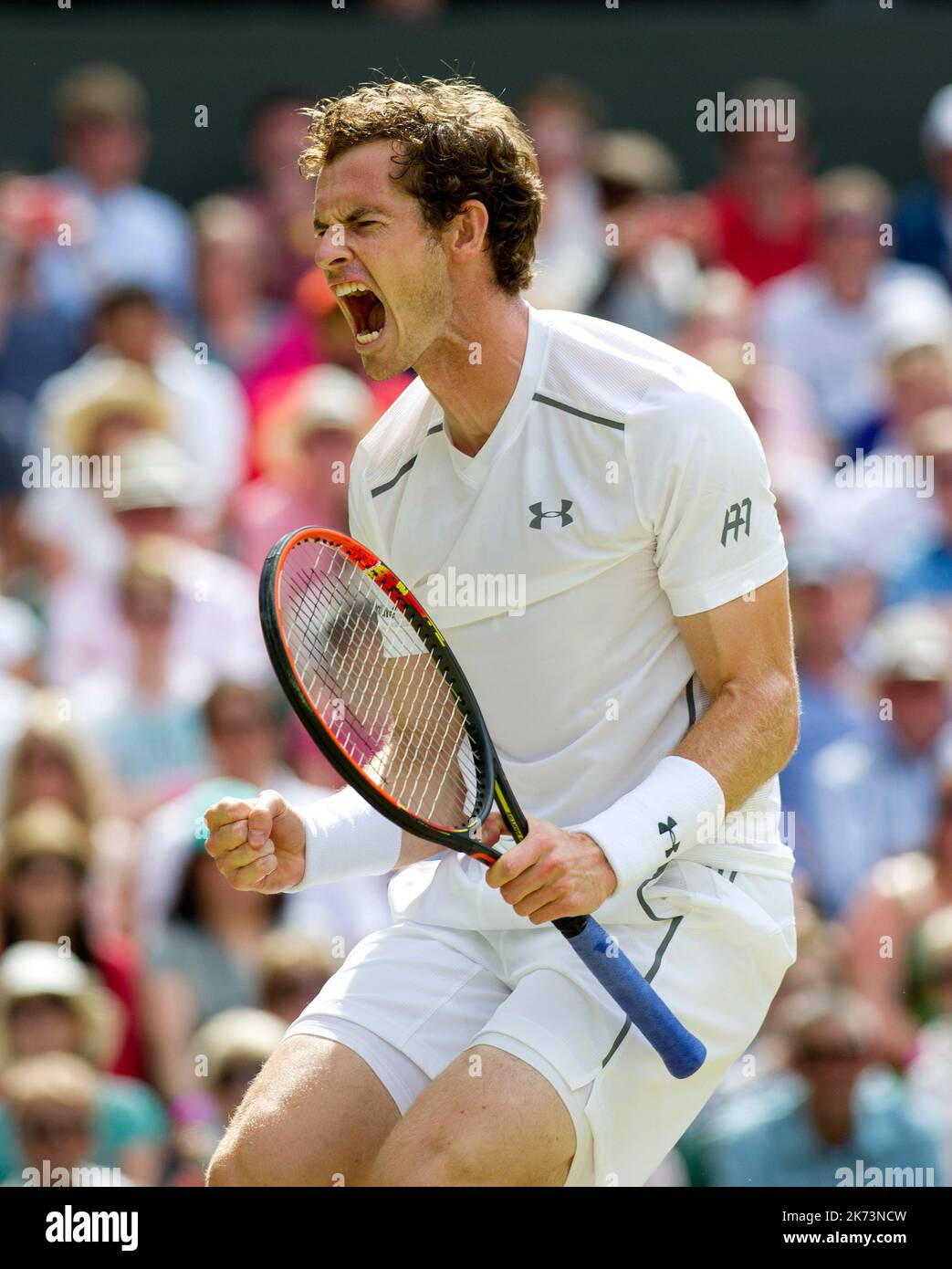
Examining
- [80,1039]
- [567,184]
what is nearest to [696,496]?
[80,1039]

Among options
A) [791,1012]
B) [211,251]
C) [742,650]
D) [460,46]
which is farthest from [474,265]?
[460,46]

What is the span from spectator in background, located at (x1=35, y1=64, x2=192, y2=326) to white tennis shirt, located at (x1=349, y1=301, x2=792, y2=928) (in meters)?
4.82

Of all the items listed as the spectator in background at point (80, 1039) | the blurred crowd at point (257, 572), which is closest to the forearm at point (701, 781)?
the blurred crowd at point (257, 572)

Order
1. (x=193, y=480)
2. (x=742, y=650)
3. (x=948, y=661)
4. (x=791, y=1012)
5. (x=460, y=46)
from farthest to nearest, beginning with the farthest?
(x=460, y=46) < (x=193, y=480) < (x=948, y=661) < (x=791, y=1012) < (x=742, y=650)

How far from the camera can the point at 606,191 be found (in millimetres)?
8523

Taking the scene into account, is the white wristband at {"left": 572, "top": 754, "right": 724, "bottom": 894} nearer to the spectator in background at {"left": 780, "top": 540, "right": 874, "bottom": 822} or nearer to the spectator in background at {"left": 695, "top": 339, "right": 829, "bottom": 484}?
the spectator in background at {"left": 780, "top": 540, "right": 874, "bottom": 822}

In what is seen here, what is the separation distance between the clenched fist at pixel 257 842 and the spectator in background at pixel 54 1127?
75.2 inches

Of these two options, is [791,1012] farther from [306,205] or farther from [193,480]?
[306,205]

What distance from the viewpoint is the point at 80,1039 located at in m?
5.68

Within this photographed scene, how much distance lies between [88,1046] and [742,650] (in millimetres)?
2816

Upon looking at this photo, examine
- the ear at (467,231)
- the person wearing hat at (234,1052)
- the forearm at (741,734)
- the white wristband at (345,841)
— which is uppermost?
the ear at (467,231)

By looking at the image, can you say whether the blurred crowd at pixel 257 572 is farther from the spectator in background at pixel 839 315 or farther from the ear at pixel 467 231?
the ear at pixel 467 231

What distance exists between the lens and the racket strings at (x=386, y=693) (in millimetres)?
3658

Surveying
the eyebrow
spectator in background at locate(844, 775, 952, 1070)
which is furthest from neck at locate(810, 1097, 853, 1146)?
the eyebrow
